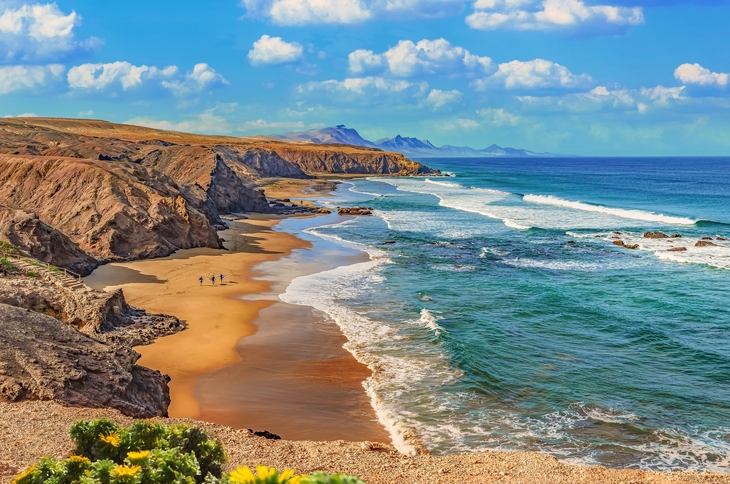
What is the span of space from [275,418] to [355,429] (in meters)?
2.19

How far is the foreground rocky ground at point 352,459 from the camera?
38.5 ft

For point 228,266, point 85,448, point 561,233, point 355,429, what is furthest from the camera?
point 561,233

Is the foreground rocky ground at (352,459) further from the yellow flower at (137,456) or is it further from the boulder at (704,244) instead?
the boulder at (704,244)

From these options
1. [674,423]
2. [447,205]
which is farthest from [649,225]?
[674,423]

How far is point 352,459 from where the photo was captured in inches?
504

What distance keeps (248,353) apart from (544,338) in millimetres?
11011

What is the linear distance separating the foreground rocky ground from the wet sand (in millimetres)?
2854

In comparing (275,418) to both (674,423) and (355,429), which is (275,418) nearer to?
(355,429)

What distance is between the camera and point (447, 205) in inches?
3063

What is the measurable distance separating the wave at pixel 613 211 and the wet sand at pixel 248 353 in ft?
128

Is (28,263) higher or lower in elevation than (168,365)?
higher

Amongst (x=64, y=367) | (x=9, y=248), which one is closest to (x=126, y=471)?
(x=64, y=367)

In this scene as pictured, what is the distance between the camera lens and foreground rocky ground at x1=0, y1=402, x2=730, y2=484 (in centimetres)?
1175

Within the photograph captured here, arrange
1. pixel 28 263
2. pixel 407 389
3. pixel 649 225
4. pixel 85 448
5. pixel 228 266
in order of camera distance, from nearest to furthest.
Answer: pixel 85 448 → pixel 407 389 → pixel 28 263 → pixel 228 266 → pixel 649 225
